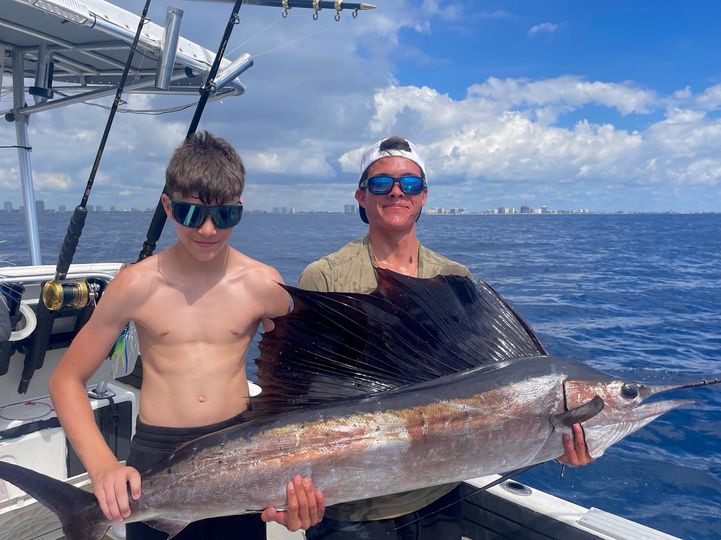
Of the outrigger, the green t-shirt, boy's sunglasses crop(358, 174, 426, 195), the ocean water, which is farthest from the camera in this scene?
the ocean water

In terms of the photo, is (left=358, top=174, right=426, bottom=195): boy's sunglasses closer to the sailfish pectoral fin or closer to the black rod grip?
the sailfish pectoral fin

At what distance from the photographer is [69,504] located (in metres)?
1.61

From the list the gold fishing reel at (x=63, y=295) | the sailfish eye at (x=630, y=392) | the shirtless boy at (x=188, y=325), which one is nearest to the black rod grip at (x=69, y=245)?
the gold fishing reel at (x=63, y=295)

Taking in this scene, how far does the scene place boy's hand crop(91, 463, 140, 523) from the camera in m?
1.58

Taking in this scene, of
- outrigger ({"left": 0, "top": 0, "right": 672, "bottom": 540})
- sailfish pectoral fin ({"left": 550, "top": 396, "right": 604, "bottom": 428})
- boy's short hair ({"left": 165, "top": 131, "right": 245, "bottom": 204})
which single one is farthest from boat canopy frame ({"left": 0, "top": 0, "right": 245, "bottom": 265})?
sailfish pectoral fin ({"left": 550, "top": 396, "right": 604, "bottom": 428})

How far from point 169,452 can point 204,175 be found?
890 millimetres

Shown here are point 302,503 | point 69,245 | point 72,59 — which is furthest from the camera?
point 72,59

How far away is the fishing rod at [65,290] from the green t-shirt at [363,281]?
5.73ft

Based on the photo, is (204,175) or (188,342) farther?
(188,342)

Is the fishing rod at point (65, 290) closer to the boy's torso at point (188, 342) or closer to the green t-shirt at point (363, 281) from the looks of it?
the boy's torso at point (188, 342)

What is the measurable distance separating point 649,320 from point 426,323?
10.4m

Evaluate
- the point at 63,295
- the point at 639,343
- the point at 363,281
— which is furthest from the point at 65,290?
the point at 639,343

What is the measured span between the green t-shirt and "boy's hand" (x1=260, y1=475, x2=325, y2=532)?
25cm

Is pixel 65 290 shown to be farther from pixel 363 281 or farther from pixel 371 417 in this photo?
pixel 371 417
